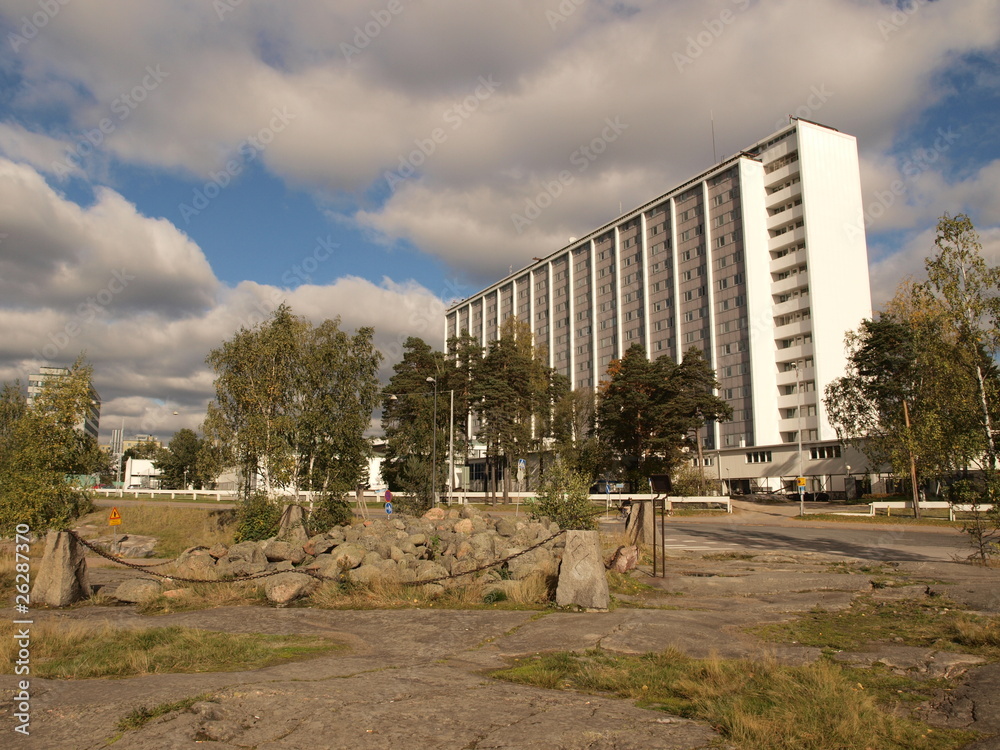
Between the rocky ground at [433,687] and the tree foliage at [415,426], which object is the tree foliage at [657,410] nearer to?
the tree foliage at [415,426]

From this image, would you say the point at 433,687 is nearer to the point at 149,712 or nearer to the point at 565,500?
the point at 149,712

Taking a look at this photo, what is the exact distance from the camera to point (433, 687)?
5812 mm

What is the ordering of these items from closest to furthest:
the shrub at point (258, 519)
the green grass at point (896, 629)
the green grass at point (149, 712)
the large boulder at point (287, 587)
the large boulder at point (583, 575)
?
the green grass at point (149, 712) < the green grass at point (896, 629) < the large boulder at point (583, 575) < the large boulder at point (287, 587) < the shrub at point (258, 519)

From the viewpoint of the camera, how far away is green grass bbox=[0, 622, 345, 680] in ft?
21.9

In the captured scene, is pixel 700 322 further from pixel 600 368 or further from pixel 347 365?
pixel 347 365

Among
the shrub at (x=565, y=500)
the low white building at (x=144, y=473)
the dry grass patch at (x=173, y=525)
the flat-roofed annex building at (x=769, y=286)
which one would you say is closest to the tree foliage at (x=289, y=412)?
the dry grass patch at (x=173, y=525)

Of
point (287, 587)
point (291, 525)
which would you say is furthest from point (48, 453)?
point (287, 587)

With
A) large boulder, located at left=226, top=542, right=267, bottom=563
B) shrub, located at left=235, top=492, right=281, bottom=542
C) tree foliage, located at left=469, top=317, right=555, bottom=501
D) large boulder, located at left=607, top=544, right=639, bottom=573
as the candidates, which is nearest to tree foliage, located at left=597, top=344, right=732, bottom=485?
tree foliage, located at left=469, top=317, right=555, bottom=501

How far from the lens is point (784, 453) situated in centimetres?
6381

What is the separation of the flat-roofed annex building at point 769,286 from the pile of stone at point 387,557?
5219 centimetres

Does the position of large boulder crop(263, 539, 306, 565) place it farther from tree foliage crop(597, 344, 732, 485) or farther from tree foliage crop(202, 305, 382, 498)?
tree foliage crop(597, 344, 732, 485)

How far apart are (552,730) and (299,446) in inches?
822

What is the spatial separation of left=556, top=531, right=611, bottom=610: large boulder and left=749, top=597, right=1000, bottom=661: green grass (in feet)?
7.31

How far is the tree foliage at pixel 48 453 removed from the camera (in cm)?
1584
